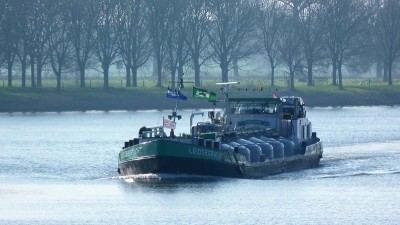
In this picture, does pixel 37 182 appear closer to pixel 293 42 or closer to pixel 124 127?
pixel 124 127

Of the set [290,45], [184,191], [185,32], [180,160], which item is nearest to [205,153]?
[180,160]

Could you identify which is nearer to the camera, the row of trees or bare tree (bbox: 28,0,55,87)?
bare tree (bbox: 28,0,55,87)

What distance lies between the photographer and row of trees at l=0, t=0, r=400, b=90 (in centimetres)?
12500

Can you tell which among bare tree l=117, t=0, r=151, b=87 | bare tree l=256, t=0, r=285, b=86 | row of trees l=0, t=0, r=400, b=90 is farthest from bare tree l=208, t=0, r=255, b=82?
bare tree l=117, t=0, r=151, b=87

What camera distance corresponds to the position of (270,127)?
68438 mm

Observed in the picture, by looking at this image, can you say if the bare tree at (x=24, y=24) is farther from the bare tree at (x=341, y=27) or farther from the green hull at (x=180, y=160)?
the green hull at (x=180, y=160)

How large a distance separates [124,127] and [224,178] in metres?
40.5

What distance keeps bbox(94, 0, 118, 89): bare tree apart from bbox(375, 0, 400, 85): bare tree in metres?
27.8

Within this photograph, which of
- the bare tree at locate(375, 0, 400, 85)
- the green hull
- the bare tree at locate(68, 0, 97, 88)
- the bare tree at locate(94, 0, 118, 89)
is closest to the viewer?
the green hull

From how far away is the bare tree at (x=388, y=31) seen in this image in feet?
463

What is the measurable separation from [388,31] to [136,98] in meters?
30.6

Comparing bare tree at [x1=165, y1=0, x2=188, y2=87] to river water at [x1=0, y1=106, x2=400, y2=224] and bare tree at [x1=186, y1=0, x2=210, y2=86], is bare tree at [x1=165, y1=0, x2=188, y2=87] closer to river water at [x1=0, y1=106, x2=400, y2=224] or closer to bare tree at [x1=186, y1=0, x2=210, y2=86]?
bare tree at [x1=186, y1=0, x2=210, y2=86]

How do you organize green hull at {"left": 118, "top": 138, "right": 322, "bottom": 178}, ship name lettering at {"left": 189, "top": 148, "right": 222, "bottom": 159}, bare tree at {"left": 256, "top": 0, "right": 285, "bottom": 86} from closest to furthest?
green hull at {"left": 118, "top": 138, "right": 322, "bottom": 178}
ship name lettering at {"left": 189, "top": 148, "right": 222, "bottom": 159}
bare tree at {"left": 256, "top": 0, "right": 285, "bottom": 86}

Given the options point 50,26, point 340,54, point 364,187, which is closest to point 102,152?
point 364,187
